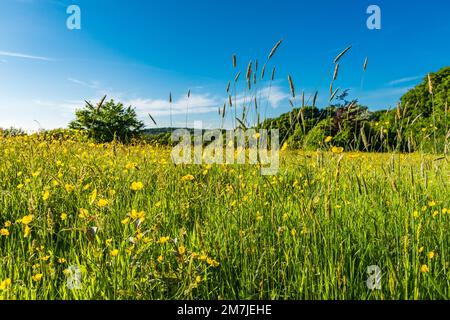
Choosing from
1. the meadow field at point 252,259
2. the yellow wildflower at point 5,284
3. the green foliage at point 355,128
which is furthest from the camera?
the green foliage at point 355,128

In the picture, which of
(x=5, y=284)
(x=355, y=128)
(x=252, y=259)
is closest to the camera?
(x=5, y=284)

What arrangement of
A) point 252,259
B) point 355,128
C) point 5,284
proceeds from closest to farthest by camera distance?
point 5,284 < point 252,259 < point 355,128

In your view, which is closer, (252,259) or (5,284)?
(5,284)

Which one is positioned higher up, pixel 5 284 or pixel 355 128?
pixel 355 128

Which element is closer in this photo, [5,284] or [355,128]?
[5,284]

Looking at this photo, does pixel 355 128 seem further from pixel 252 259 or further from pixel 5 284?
pixel 5 284

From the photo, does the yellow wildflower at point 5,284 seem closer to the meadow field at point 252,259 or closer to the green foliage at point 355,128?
the meadow field at point 252,259

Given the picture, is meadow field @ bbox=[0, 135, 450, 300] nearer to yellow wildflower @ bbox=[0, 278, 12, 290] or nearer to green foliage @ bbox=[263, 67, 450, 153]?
yellow wildflower @ bbox=[0, 278, 12, 290]

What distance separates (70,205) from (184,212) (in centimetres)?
97

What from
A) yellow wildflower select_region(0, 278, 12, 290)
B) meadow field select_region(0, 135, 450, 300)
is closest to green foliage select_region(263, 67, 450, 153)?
meadow field select_region(0, 135, 450, 300)

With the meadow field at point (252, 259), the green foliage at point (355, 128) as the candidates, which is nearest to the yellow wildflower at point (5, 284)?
the meadow field at point (252, 259)

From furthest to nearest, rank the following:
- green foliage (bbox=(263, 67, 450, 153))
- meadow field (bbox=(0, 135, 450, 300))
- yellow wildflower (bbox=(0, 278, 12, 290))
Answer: green foliage (bbox=(263, 67, 450, 153))
meadow field (bbox=(0, 135, 450, 300))
yellow wildflower (bbox=(0, 278, 12, 290))

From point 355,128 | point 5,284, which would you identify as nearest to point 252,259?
point 5,284
